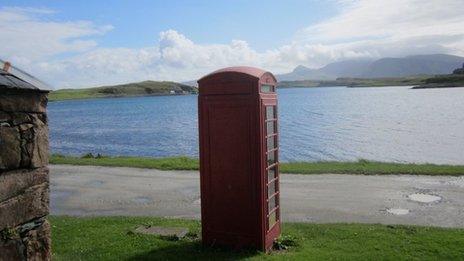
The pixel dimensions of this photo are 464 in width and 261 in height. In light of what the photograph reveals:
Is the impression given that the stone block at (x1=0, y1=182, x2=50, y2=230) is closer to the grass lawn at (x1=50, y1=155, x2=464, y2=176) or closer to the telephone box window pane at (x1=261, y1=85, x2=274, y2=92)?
the telephone box window pane at (x1=261, y1=85, x2=274, y2=92)

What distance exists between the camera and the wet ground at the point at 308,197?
1192cm

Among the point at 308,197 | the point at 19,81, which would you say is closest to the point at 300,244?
the point at 308,197

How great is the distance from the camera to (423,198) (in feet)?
45.1

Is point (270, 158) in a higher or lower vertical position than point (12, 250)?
higher

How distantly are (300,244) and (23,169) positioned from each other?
5.24 metres

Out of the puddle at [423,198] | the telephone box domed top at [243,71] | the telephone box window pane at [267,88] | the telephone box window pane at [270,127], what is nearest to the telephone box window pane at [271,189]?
the telephone box window pane at [270,127]

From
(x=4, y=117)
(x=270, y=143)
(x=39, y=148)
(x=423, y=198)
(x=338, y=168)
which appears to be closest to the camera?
(x=4, y=117)

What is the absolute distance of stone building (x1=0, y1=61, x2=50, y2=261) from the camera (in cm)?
543

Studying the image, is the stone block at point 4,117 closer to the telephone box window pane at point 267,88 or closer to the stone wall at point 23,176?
the stone wall at point 23,176

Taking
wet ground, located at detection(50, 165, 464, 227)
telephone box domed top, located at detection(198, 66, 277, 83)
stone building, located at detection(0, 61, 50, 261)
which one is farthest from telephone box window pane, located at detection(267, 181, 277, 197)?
stone building, located at detection(0, 61, 50, 261)

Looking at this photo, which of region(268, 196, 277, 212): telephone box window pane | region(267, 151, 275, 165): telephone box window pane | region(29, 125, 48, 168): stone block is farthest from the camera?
region(268, 196, 277, 212): telephone box window pane

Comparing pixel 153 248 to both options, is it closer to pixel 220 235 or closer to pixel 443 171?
pixel 220 235

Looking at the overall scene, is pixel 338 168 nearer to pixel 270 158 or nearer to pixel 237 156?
pixel 270 158

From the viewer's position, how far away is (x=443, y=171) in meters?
18.4
